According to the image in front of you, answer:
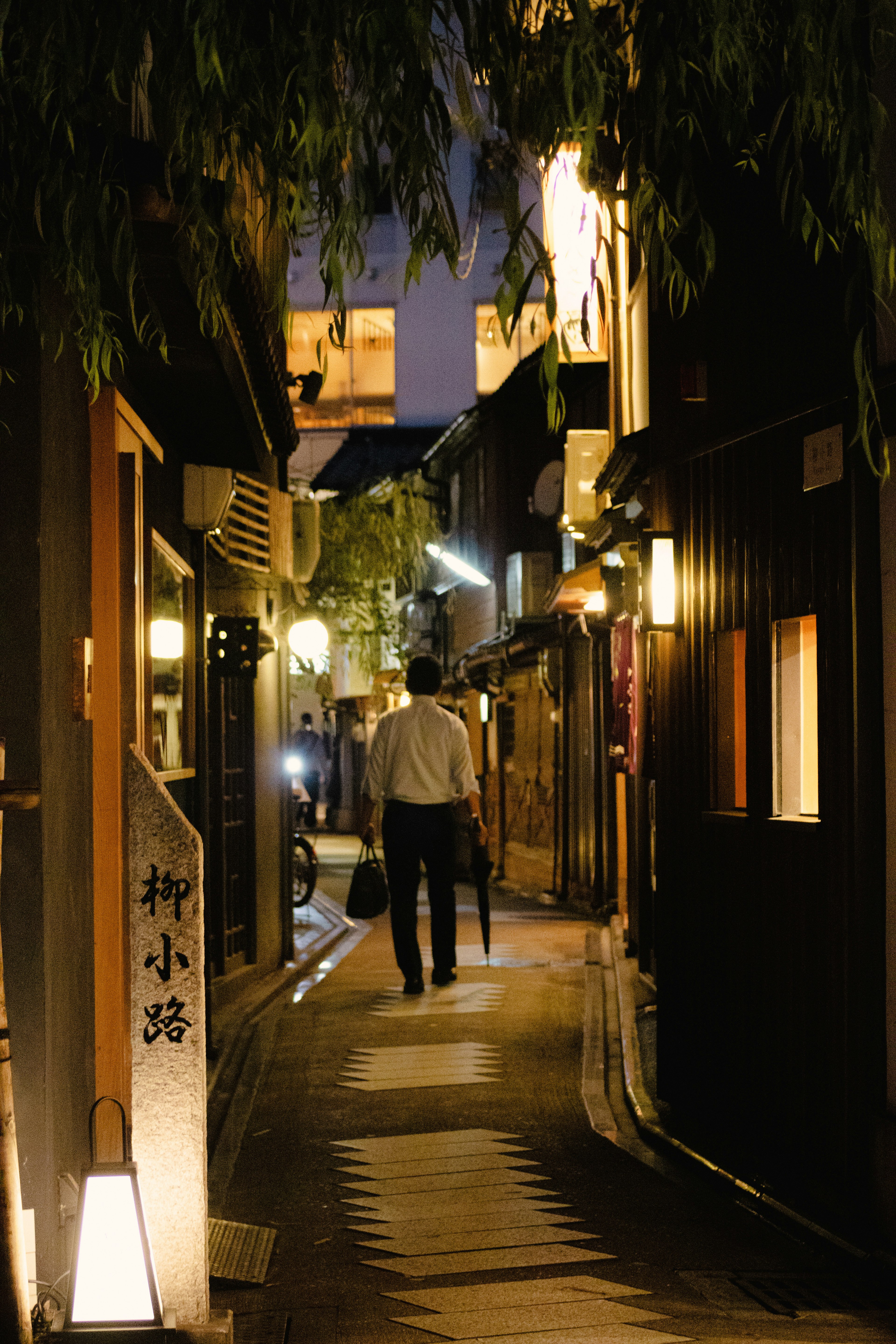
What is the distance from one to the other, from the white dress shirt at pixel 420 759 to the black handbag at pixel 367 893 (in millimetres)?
565

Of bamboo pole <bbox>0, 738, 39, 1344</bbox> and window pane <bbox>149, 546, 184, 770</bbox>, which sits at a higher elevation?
window pane <bbox>149, 546, 184, 770</bbox>

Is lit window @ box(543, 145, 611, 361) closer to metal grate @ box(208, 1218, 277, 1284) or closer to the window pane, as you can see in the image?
the window pane

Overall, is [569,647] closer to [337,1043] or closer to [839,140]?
[337,1043]

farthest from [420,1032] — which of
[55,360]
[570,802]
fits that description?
[570,802]

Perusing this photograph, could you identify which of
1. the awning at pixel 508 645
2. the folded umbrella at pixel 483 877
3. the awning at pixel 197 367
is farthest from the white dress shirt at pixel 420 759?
the awning at pixel 508 645

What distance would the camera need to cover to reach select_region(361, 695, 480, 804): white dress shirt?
10898mm

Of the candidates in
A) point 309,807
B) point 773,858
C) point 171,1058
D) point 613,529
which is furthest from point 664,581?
point 309,807

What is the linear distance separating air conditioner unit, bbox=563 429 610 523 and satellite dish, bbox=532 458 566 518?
373 inches

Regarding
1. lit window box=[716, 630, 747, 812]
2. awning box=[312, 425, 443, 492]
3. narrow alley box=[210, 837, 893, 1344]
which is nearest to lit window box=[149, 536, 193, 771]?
narrow alley box=[210, 837, 893, 1344]

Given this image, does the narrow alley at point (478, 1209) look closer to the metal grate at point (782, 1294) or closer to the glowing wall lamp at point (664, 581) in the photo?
the metal grate at point (782, 1294)

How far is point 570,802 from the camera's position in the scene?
20516mm

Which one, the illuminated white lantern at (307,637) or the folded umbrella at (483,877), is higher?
the illuminated white lantern at (307,637)

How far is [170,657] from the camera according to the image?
351 inches

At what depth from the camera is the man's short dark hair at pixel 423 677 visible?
11.2m
